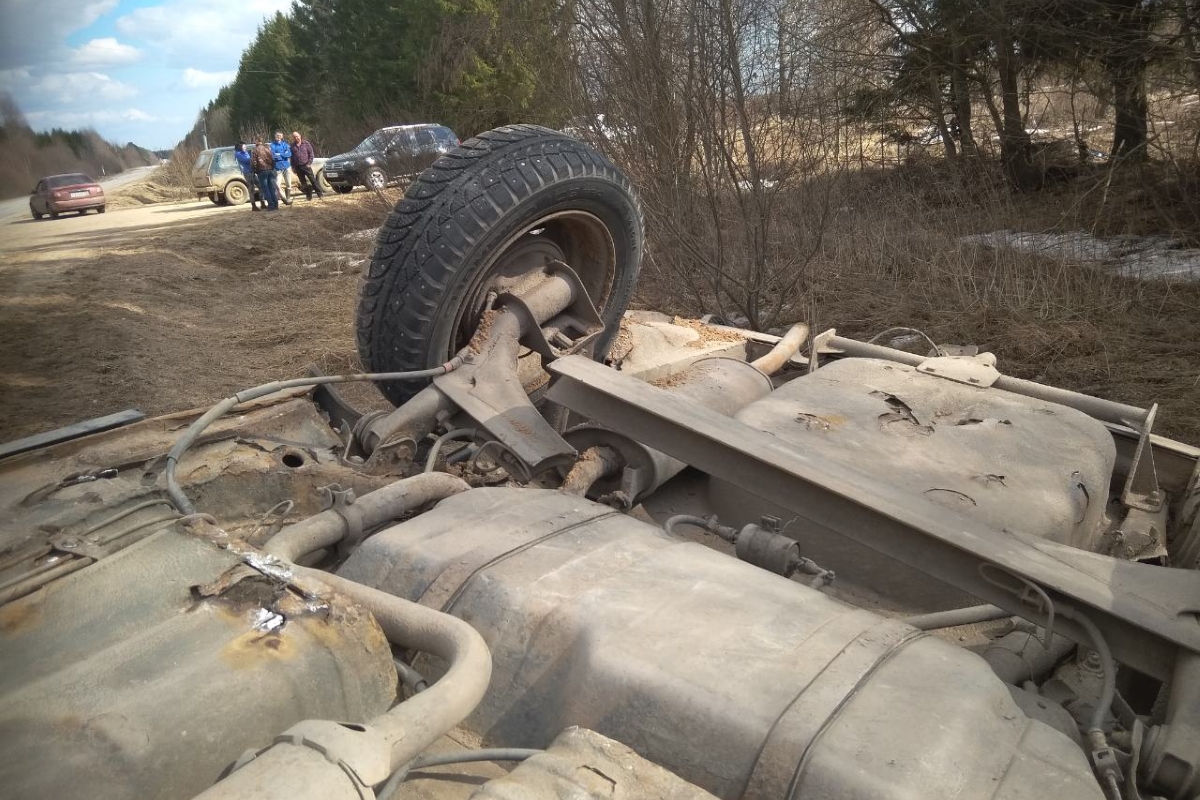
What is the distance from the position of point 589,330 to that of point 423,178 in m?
0.90

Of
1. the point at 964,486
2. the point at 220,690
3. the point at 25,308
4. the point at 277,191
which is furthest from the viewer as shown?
the point at 277,191

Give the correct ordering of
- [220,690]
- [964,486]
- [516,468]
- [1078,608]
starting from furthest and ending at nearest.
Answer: [516,468] < [964,486] < [1078,608] < [220,690]

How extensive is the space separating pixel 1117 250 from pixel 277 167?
49.7 feet

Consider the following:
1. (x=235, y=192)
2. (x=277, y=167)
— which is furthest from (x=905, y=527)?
(x=235, y=192)

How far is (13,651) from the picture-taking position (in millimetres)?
1322

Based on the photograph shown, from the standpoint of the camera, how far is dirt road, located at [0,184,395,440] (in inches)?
225

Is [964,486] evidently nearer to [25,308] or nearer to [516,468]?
[516,468]

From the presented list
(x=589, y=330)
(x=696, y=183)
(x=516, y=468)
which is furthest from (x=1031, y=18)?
(x=516, y=468)

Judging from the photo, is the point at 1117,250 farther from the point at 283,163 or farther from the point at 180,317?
the point at 283,163

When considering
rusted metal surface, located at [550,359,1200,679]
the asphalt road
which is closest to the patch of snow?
rusted metal surface, located at [550,359,1200,679]

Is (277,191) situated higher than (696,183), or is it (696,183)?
(277,191)

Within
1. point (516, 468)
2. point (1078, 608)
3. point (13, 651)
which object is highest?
point (13, 651)

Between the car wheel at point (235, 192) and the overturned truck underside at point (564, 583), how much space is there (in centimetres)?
1704

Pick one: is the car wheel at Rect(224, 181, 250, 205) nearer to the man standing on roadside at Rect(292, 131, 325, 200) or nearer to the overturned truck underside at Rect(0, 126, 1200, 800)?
the man standing on roadside at Rect(292, 131, 325, 200)
